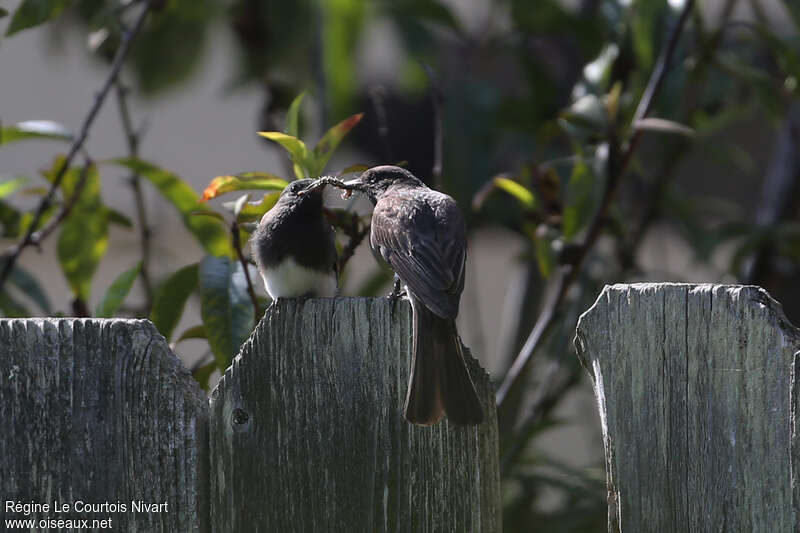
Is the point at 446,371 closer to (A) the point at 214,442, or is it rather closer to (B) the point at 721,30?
(A) the point at 214,442

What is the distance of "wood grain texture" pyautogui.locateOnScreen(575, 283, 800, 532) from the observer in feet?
5.30

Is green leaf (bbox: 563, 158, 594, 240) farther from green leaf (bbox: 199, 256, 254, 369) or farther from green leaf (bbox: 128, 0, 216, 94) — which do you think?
green leaf (bbox: 128, 0, 216, 94)

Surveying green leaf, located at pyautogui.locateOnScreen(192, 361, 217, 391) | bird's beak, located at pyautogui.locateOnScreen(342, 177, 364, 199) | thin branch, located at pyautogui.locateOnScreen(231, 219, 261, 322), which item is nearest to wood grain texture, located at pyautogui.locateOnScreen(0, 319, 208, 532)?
thin branch, located at pyautogui.locateOnScreen(231, 219, 261, 322)

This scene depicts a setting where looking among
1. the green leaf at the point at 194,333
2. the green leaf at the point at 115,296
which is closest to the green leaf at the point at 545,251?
the green leaf at the point at 194,333

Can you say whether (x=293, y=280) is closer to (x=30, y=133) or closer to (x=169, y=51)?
(x=30, y=133)

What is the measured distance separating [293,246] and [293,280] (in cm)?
9

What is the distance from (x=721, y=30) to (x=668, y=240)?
15.8ft

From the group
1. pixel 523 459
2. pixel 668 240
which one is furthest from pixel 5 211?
pixel 668 240

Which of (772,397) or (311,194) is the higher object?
(311,194)

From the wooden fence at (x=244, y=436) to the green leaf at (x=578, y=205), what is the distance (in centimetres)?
142

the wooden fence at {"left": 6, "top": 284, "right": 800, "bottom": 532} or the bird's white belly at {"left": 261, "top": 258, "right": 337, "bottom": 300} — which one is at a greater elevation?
the bird's white belly at {"left": 261, "top": 258, "right": 337, "bottom": 300}

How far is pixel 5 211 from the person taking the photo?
3.23 meters

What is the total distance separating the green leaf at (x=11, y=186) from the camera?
299 centimetres

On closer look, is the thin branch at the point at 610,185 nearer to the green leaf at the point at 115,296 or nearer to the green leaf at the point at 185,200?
the green leaf at the point at 185,200
